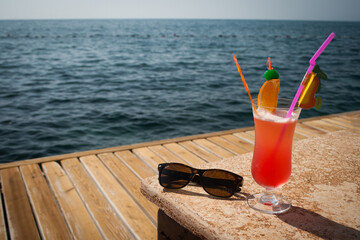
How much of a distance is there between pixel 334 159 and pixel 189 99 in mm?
8171

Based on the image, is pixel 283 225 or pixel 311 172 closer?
pixel 283 225

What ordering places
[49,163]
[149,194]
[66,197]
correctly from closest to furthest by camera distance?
[149,194] → [66,197] → [49,163]

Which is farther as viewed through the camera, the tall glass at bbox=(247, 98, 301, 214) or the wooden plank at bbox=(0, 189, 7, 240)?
the wooden plank at bbox=(0, 189, 7, 240)

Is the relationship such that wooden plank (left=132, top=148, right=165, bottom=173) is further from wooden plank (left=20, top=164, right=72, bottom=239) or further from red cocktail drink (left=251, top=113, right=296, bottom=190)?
red cocktail drink (left=251, top=113, right=296, bottom=190)

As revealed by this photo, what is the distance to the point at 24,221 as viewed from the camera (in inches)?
82.5

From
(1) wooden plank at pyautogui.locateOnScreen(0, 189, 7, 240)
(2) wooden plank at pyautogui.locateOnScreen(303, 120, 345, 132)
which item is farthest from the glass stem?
(2) wooden plank at pyautogui.locateOnScreen(303, 120, 345, 132)

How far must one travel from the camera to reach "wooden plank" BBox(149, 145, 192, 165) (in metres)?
2.99

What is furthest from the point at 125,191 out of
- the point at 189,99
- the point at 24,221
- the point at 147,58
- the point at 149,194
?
the point at 147,58

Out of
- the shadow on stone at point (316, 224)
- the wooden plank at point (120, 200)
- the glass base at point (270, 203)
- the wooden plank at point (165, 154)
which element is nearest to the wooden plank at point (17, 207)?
the wooden plank at point (120, 200)

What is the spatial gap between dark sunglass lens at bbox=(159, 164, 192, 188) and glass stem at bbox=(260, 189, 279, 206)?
266mm

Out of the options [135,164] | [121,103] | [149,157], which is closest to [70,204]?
[135,164]

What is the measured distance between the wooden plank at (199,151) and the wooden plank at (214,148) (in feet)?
0.20

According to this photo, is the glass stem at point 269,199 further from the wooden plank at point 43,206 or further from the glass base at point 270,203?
the wooden plank at point 43,206

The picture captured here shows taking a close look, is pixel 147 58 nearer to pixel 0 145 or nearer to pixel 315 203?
pixel 0 145
